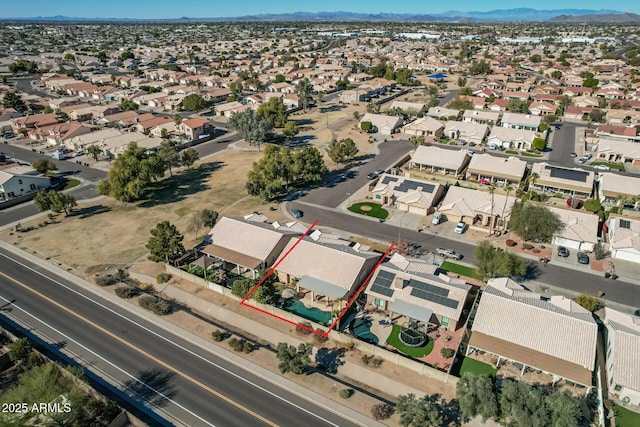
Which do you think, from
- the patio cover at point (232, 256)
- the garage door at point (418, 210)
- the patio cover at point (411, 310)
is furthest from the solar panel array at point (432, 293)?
the garage door at point (418, 210)

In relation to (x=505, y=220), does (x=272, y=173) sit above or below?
above

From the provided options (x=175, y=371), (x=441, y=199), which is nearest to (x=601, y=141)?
(x=441, y=199)

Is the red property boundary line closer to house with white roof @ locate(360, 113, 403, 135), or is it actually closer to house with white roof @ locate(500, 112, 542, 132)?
house with white roof @ locate(360, 113, 403, 135)

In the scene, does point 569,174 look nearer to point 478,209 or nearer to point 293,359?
point 478,209

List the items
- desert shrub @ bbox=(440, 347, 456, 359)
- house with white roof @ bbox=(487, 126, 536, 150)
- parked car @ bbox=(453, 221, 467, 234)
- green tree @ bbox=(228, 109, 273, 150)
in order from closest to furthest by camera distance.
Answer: desert shrub @ bbox=(440, 347, 456, 359) → parked car @ bbox=(453, 221, 467, 234) → green tree @ bbox=(228, 109, 273, 150) → house with white roof @ bbox=(487, 126, 536, 150)

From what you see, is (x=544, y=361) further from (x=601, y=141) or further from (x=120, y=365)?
(x=601, y=141)

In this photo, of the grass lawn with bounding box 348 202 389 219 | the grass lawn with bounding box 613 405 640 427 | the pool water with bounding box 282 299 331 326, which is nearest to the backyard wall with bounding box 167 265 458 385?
the pool water with bounding box 282 299 331 326

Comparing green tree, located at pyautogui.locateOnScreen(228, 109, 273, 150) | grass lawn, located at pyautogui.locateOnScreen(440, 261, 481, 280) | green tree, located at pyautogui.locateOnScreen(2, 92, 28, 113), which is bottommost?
grass lawn, located at pyautogui.locateOnScreen(440, 261, 481, 280)
